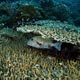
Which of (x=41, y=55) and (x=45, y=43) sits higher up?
(x=45, y=43)

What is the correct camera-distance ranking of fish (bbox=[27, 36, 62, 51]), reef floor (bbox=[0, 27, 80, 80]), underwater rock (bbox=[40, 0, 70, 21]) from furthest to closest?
underwater rock (bbox=[40, 0, 70, 21]) < fish (bbox=[27, 36, 62, 51]) < reef floor (bbox=[0, 27, 80, 80])

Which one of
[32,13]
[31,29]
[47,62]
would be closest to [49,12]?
[32,13]

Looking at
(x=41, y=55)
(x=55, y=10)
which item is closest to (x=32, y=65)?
(x=41, y=55)

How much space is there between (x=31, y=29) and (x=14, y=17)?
13.2 ft

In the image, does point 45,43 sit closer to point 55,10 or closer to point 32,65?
point 32,65

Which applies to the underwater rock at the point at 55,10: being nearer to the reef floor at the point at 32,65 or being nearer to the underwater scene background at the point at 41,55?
the underwater scene background at the point at 41,55

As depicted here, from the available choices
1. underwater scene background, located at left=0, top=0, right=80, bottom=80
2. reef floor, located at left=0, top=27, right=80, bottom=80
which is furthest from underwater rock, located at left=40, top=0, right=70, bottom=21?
reef floor, located at left=0, top=27, right=80, bottom=80

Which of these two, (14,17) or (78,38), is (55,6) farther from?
(78,38)

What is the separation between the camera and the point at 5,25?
10.7 metres

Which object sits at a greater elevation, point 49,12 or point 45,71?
point 45,71

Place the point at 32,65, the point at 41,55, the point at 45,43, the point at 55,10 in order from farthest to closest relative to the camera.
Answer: the point at 55,10
the point at 41,55
the point at 45,43
the point at 32,65

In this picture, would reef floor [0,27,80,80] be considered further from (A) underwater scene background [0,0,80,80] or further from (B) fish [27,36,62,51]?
(B) fish [27,36,62,51]

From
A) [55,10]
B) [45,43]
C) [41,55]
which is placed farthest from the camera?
[55,10]

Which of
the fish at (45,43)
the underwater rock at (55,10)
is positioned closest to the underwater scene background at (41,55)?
the fish at (45,43)
